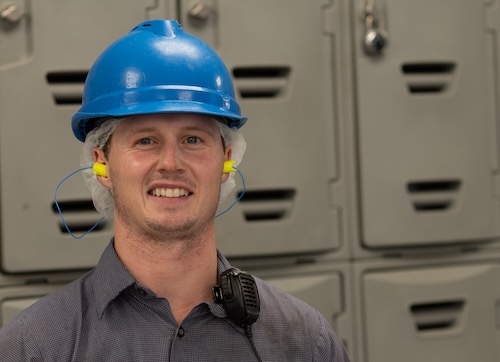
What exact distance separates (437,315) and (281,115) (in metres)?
0.77

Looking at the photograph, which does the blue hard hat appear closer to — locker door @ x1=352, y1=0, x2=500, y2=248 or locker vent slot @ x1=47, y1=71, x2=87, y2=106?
locker vent slot @ x1=47, y1=71, x2=87, y2=106

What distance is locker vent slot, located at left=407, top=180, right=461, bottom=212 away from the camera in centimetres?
272

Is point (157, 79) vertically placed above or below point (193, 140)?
above

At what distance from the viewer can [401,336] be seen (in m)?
2.67

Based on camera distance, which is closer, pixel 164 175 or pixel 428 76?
pixel 164 175

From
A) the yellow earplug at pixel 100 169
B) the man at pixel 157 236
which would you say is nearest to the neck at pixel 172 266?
the man at pixel 157 236

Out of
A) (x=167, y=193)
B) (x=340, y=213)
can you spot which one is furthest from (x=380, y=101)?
(x=167, y=193)

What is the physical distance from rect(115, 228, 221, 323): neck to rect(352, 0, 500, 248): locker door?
1.01m

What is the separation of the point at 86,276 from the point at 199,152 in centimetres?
32

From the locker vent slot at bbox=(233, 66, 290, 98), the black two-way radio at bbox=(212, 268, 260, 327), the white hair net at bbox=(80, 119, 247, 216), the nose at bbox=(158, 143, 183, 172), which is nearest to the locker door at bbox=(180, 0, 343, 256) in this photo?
the locker vent slot at bbox=(233, 66, 290, 98)

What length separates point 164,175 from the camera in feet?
5.36

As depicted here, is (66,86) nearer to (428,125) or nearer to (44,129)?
(44,129)

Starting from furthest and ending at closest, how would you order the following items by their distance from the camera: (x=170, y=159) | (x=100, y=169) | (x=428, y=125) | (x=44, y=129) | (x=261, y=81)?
1. (x=428, y=125)
2. (x=261, y=81)
3. (x=44, y=129)
4. (x=100, y=169)
5. (x=170, y=159)

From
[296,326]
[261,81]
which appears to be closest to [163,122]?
[296,326]
